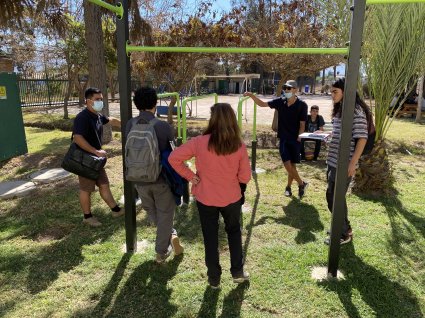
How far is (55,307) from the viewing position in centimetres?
266

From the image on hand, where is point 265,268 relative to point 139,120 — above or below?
below

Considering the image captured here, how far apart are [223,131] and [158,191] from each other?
2.95ft

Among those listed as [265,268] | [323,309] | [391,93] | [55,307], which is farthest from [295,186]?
[55,307]

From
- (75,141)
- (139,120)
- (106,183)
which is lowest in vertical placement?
(106,183)

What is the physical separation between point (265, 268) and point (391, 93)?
3.37 m

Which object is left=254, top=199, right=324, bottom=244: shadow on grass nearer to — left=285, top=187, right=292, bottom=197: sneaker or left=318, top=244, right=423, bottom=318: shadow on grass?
left=285, top=187, right=292, bottom=197: sneaker

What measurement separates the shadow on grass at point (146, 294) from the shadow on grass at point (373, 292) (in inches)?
50.7

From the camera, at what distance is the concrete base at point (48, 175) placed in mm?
5844

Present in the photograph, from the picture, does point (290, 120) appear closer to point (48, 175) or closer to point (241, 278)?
point (241, 278)

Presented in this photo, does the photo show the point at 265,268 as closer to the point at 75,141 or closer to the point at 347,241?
the point at 347,241

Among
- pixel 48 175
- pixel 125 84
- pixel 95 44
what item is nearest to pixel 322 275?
pixel 125 84

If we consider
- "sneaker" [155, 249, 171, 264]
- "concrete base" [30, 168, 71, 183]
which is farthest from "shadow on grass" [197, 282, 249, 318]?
"concrete base" [30, 168, 71, 183]

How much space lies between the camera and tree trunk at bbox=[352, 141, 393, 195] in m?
5.09

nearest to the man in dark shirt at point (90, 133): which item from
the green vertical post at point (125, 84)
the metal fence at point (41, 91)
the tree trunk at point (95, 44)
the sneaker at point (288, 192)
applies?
the green vertical post at point (125, 84)
